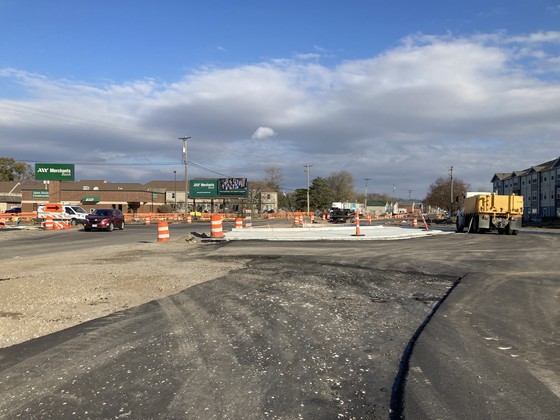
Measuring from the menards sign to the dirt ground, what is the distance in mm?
42440

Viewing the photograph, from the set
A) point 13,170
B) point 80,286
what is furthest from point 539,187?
point 13,170

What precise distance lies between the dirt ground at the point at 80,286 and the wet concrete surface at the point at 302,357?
0.52 meters

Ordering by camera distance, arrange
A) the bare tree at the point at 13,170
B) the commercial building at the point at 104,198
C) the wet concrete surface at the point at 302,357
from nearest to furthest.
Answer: the wet concrete surface at the point at 302,357, the commercial building at the point at 104,198, the bare tree at the point at 13,170

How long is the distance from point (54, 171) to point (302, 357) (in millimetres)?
55072

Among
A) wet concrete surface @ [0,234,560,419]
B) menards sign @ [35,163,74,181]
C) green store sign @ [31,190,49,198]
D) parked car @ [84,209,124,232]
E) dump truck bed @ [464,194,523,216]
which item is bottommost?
wet concrete surface @ [0,234,560,419]

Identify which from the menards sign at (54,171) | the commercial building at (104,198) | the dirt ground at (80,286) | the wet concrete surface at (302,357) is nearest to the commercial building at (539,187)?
the commercial building at (104,198)

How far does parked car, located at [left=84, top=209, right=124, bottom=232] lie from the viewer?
32.5 meters

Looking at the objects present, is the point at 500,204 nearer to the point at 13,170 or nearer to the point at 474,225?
the point at 474,225

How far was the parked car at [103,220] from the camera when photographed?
32.5 meters

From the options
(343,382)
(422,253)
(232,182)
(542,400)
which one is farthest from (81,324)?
(232,182)

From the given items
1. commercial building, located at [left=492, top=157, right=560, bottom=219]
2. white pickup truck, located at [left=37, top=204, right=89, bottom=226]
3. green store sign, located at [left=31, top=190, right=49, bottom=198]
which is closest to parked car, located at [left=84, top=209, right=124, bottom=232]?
white pickup truck, located at [left=37, top=204, right=89, bottom=226]

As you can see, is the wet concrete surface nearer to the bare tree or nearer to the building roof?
the building roof

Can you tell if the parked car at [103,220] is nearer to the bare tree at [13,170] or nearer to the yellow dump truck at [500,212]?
the yellow dump truck at [500,212]

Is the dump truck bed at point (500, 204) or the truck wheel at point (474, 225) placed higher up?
the dump truck bed at point (500, 204)
